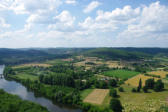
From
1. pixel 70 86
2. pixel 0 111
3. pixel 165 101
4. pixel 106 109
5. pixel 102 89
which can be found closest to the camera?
pixel 0 111

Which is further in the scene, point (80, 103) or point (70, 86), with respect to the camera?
point (70, 86)

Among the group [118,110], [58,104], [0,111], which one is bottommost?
[58,104]

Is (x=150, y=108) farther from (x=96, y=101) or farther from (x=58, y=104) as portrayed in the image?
(x=58, y=104)

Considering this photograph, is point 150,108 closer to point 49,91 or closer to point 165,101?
point 165,101

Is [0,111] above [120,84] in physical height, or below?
above

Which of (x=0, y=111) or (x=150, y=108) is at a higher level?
(x=0, y=111)

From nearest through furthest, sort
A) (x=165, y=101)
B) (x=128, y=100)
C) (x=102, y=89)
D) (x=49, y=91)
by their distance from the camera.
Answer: (x=165, y=101), (x=128, y=100), (x=49, y=91), (x=102, y=89)

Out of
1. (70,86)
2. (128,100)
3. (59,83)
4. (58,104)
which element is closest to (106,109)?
(128,100)

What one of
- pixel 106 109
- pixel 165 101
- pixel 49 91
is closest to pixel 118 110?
pixel 106 109

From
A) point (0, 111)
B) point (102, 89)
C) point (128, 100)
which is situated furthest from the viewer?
point (102, 89)
